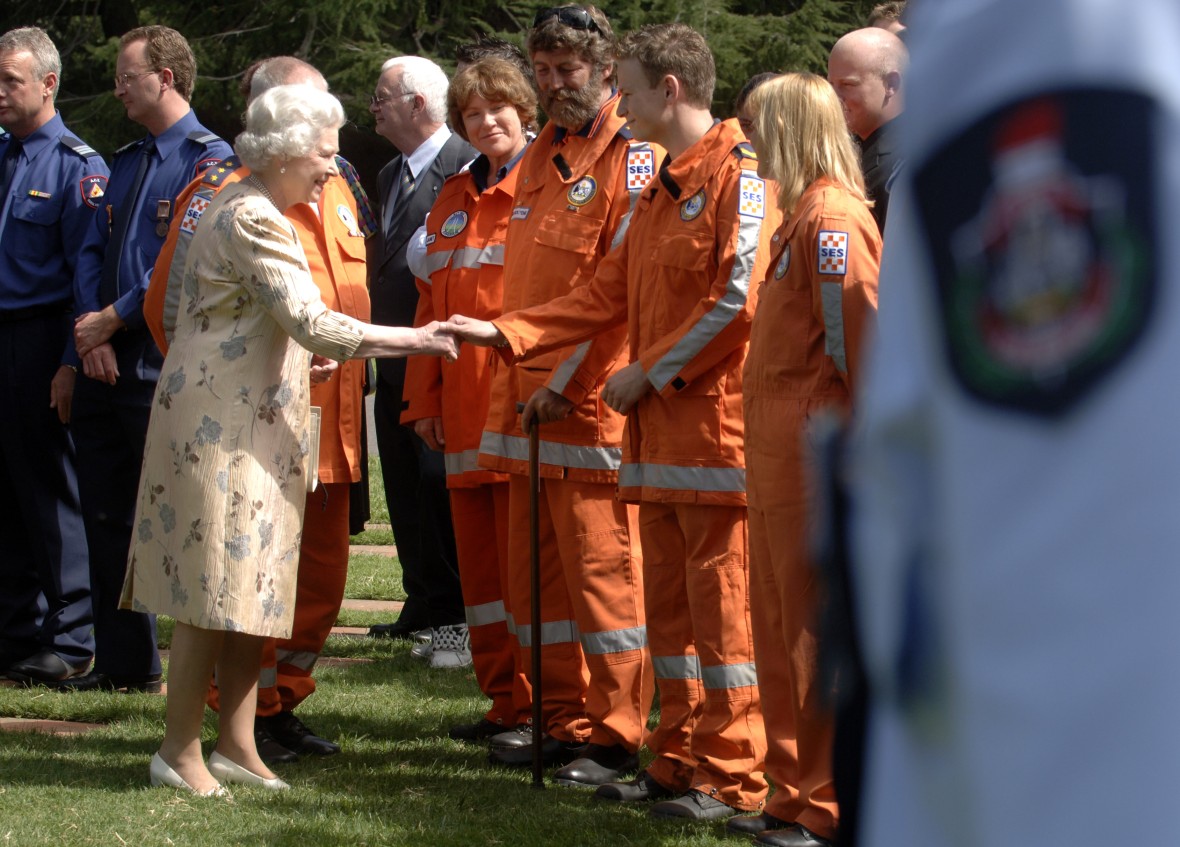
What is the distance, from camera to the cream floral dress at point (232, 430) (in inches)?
181

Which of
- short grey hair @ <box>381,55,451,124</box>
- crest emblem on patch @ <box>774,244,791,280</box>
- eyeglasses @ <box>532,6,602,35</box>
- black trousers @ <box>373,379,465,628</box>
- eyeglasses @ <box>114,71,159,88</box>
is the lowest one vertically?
black trousers @ <box>373,379,465,628</box>

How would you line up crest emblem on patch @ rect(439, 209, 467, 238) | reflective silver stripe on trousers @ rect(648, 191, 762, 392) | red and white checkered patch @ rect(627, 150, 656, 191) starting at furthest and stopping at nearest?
crest emblem on patch @ rect(439, 209, 467, 238) < red and white checkered patch @ rect(627, 150, 656, 191) < reflective silver stripe on trousers @ rect(648, 191, 762, 392)

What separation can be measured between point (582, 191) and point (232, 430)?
1414mm

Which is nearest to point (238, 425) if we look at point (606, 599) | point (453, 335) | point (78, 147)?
point (453, 335)

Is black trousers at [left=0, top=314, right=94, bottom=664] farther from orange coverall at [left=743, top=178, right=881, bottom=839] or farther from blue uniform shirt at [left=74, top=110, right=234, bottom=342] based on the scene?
orange coverall at [left=743, top=178, right=881, bottom=839]

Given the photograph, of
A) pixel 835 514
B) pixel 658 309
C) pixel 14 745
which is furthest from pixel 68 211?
pixel 835 514

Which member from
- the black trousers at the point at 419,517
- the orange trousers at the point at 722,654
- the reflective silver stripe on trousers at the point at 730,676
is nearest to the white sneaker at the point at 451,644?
the black trousers at the point at 419,517

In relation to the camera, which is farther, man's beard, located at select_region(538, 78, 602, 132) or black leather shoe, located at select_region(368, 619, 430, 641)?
black leather shoe, located at select_region(368, 619, 430, 641)

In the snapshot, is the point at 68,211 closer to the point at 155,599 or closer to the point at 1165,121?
the point at 155,599

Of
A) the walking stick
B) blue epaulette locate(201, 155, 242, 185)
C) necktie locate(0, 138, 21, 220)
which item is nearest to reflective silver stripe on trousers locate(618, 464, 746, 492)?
the walking stick

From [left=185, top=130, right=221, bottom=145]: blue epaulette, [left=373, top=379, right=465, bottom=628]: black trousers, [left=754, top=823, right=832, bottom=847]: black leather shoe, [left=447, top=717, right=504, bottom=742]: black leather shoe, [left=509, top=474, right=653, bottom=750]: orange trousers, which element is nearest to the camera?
[left=754, top=823, right=832, bottom=847]: black leather shoe

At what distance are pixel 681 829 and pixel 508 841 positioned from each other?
0.48m

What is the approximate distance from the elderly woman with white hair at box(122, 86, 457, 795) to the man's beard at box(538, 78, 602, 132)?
2.62 ft

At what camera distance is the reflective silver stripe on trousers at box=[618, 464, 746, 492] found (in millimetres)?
4473
